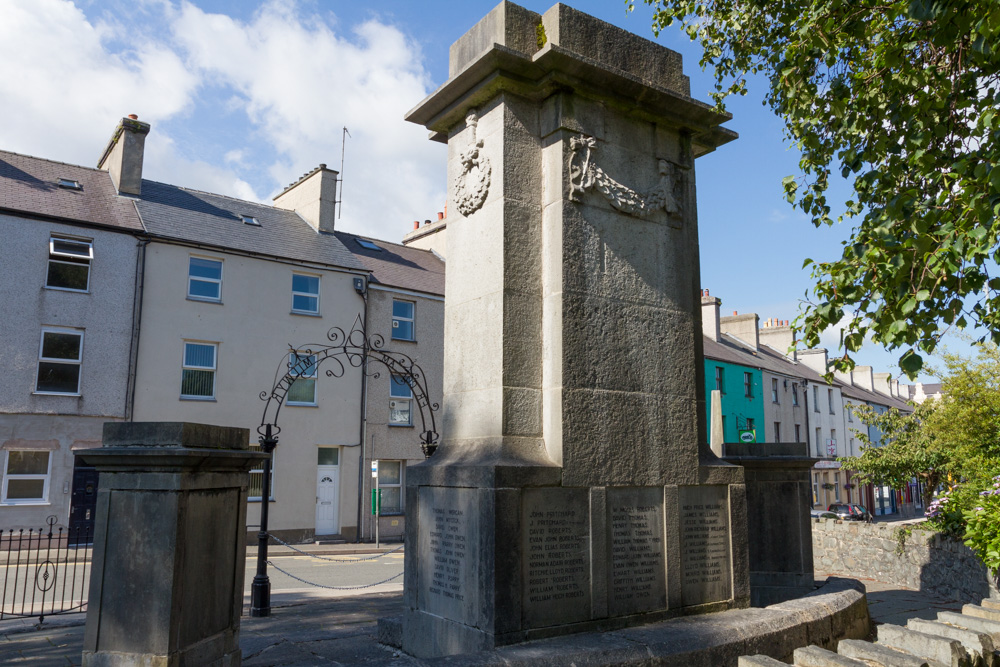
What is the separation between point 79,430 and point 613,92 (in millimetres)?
18748

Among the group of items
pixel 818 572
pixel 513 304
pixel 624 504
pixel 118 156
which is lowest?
pixel 818 572

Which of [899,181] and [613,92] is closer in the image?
[613,92]

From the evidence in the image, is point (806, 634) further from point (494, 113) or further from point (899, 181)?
point (899, 181)

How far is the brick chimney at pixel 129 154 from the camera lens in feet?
74.6

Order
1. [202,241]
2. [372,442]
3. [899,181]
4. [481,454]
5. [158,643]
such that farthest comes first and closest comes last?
[372,442]
[202,241]
[899,181]
[481,454]
[158,643]

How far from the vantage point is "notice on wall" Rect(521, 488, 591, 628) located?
16.0ft

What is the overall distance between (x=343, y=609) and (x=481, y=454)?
13.0ft

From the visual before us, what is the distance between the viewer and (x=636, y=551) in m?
5.40

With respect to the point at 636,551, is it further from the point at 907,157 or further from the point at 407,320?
the point at 407,320

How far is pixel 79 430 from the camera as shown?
1978cm

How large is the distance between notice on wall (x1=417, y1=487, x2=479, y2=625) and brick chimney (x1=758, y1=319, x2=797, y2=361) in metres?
46.3

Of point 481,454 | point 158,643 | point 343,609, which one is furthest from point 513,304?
point 343,609

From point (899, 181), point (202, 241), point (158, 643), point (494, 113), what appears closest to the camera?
point (158, 643)

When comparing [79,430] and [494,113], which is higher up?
[494,113]
